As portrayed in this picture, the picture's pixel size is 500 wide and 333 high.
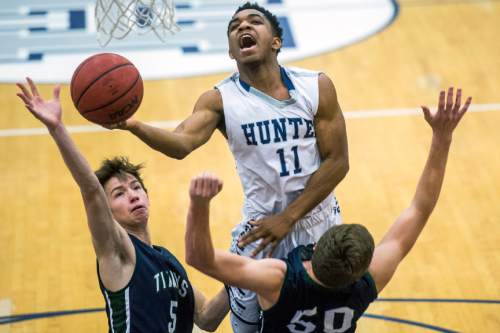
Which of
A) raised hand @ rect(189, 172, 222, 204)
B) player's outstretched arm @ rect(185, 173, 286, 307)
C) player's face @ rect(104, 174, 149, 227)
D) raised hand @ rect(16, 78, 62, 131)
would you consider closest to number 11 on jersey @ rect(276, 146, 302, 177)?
player's face @ rect(104, 174, 149, 227)

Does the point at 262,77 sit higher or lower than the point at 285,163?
higher

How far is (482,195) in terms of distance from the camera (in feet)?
29.7

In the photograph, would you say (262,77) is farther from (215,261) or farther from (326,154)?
(215,261)

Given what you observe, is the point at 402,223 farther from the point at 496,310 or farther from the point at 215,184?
the point at 496,310

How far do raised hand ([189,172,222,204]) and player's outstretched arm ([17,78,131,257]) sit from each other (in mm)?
826

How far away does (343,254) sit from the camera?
4539 millimetres

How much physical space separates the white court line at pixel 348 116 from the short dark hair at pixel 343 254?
550 centimetres

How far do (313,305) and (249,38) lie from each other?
5.52ft

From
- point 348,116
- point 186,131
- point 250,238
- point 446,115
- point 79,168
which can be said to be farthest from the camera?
point 348,116

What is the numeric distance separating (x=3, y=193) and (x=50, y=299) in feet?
5.49

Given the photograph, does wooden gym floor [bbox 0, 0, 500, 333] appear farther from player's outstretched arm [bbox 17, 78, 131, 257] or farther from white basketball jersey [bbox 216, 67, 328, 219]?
player's outstretched arm [bbox 17, 78, 131, 257]

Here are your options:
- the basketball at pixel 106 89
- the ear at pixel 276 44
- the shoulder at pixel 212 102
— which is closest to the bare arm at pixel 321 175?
the ear at pixel 276 44

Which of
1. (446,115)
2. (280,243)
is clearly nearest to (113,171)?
(280,243)

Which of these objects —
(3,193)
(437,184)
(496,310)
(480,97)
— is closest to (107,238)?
→ (437,184)
